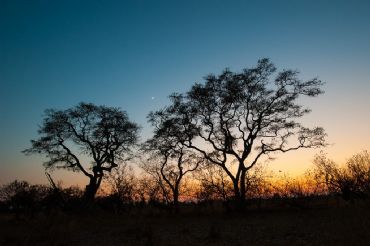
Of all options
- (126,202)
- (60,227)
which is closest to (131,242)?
(60,227)

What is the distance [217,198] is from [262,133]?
39.1ft

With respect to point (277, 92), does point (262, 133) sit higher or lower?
lower

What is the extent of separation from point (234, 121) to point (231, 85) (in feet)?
11.2

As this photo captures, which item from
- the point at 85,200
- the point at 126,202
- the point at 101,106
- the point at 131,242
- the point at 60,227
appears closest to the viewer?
the point at 131,242

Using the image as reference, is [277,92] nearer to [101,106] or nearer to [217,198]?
[217,198]

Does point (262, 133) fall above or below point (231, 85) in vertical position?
below

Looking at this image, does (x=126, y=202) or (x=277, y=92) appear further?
(x=126, y=202)

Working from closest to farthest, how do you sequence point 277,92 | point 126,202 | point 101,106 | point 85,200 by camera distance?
1. point 277,92
2. point 85,200
3. point 101,106
4. point 126,202

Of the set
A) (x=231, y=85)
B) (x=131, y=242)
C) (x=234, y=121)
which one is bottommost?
(x=131, y=242)

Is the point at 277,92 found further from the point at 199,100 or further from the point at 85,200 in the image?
the point at 85,200

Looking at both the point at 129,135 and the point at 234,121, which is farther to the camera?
the point at 129,135

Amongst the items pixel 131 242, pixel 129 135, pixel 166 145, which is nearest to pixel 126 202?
pixel 129 135

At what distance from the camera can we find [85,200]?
36906mm

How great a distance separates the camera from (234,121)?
33812 millimetres
